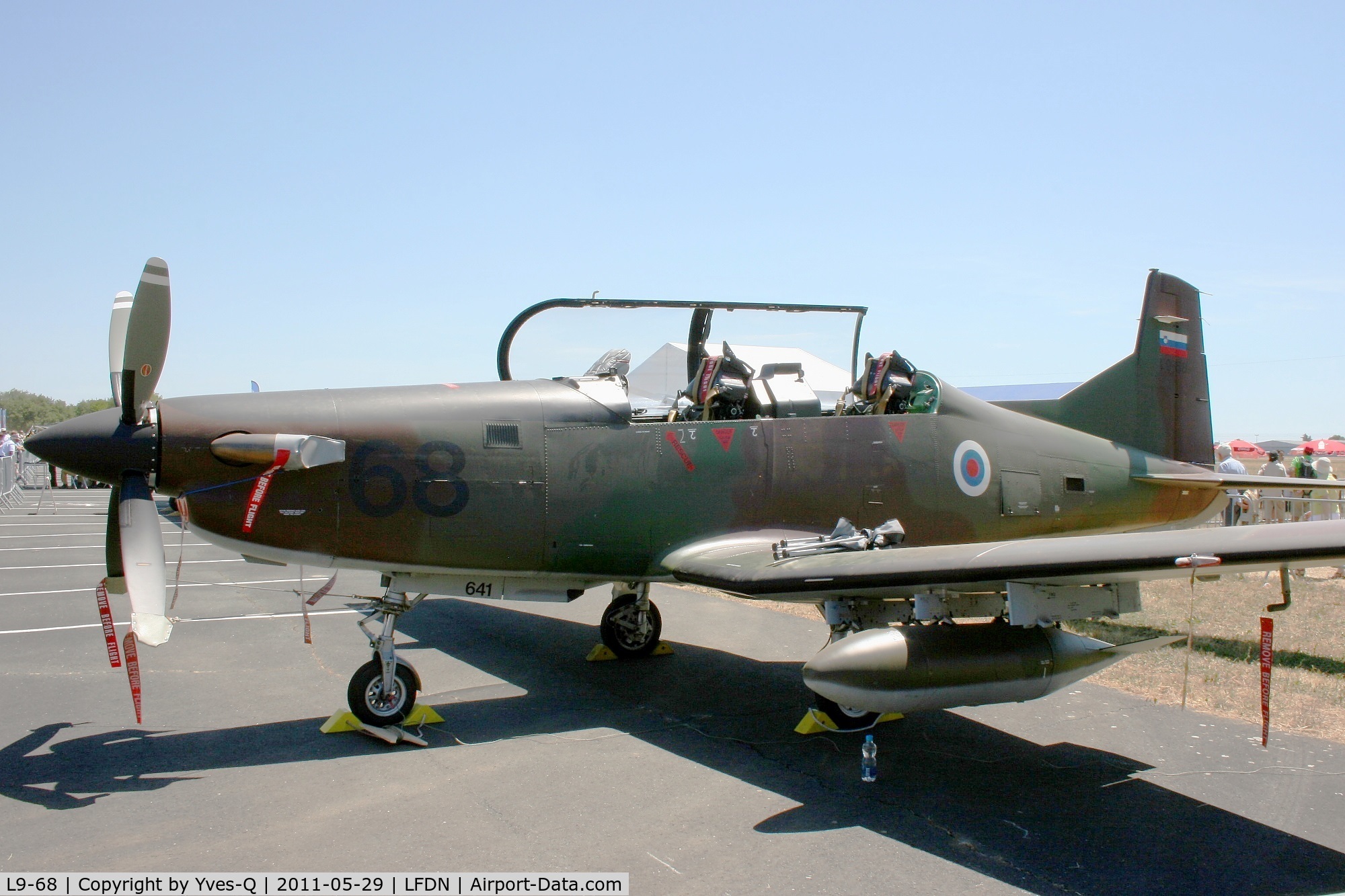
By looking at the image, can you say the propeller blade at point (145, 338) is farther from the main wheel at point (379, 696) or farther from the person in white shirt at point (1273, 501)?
the person in white shirt at point (1273, 501)

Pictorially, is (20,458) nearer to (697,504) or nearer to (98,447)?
(98,447)

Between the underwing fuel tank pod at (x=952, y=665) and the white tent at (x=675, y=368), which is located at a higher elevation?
the white tent at (x=675, y=368)

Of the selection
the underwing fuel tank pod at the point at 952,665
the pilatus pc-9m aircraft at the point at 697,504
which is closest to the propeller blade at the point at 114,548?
the pilatus pc-9m aircraft at the point at 697,504

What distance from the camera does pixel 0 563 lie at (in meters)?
13.6

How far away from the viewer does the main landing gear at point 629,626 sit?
→ 8305 mm

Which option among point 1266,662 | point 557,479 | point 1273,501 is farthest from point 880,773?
point 1273,501

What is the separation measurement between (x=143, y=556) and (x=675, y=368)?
4069mm

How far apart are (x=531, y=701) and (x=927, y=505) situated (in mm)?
3491

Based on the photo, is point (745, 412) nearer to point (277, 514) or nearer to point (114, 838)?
point (277, 514)

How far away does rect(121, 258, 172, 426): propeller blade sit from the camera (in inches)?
212

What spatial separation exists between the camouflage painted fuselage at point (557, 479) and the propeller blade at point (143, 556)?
205mm

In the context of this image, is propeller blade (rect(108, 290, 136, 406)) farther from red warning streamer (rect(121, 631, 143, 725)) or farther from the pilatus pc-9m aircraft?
red warning streamer (rect(121, 631, 143, 725))

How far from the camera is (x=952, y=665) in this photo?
210 inches

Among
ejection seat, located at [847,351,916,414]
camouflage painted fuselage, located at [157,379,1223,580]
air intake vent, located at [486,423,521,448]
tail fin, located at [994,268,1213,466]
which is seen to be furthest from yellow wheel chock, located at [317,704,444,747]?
tail fin, located at [994,268,1213,466]
